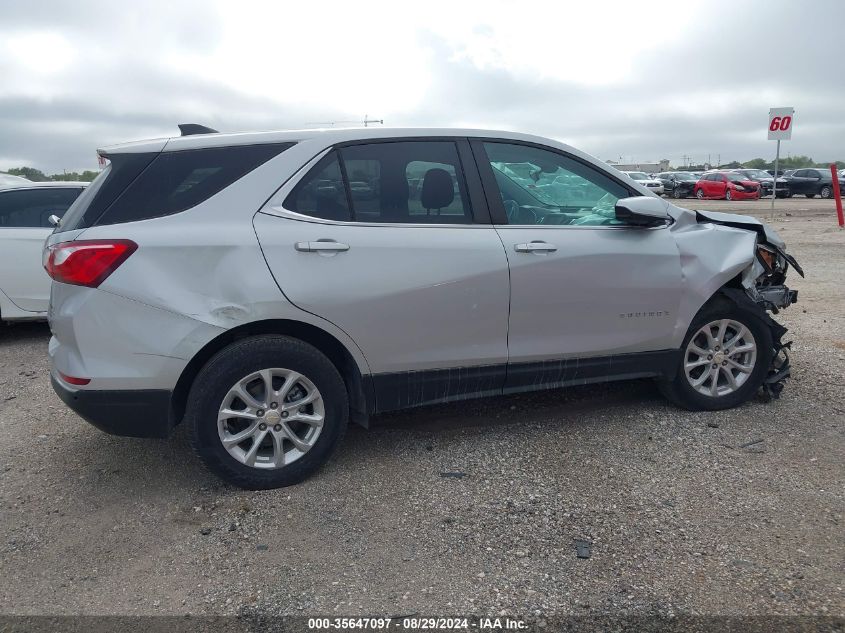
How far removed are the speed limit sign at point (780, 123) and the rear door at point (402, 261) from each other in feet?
58.9

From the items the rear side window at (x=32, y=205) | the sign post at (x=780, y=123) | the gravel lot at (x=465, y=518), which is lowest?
the gravel lot at (x=465, y=518)

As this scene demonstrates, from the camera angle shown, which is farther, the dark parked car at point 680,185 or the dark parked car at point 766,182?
the dark parked car at point 680,185

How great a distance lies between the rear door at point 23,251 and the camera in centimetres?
641

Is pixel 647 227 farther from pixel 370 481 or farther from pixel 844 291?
pixel 844 291

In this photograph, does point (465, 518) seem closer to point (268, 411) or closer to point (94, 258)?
point (268, 411)

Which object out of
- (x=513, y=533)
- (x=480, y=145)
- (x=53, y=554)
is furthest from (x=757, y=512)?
(x=53, y=554)

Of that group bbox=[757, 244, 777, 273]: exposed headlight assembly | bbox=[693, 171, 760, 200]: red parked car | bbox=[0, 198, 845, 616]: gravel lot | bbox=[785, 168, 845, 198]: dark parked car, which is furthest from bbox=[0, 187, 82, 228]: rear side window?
bbox=[785, 168, 845, 198]: dark parked car

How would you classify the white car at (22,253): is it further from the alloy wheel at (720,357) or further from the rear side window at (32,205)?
the alloy wheel at (720,357)

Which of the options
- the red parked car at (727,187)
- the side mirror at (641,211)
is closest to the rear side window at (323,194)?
the side mirror at (641,211)

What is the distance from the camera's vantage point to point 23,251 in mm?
6445

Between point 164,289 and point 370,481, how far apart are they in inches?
56.7

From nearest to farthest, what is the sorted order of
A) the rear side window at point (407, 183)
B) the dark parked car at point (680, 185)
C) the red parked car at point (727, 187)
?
the rear side window at point (407, 183) → the red parked car at point (727, 187) → the dark parked car at point (680, 185)

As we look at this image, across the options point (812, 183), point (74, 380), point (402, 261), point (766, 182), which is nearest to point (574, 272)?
point (402, 261)

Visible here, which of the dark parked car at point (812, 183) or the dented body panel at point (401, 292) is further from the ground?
→ the dark parked car at point (812, 183)
